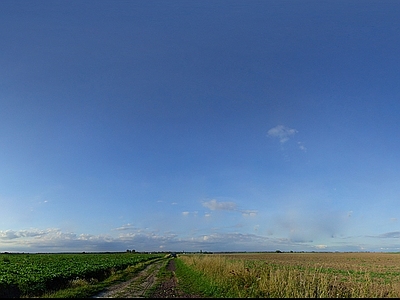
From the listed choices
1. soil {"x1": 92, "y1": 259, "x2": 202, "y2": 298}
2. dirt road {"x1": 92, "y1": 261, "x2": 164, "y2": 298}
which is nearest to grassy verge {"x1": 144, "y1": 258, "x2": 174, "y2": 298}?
soil {"x1": 92, "y1": 259, "x2": 202, "y2": 298}

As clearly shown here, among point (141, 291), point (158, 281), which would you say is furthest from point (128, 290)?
point (158, 281)

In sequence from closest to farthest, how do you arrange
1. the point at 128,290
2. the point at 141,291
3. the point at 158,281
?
1. the point at 141,291
2. the point at 128,290
3. the point at 158,281

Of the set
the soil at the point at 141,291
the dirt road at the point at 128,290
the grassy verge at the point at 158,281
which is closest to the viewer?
the soil at the point at 141,291

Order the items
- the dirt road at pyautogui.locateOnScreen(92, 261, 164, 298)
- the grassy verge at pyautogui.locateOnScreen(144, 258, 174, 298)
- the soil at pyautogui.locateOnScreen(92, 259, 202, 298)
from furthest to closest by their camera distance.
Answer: the grassy verge at pyautogui.locateOnScreen(144, 258, 174, 298) < the dirt road at pyautogui.locateOnScreen(92, 261, 164, 298) < the soil at pyautogui.locateOnScreen(92, 259, 202, 298)

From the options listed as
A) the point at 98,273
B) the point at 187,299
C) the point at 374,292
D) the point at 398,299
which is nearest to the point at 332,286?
the point at 374,292

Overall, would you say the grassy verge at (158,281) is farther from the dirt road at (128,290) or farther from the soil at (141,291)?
Answer: the dirt road at (128,290)

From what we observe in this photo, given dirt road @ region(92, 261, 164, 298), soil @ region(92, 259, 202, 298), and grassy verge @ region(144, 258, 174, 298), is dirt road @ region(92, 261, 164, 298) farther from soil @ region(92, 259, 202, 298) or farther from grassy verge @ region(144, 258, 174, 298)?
grassy verge @ region(144, 258, 174, 298)

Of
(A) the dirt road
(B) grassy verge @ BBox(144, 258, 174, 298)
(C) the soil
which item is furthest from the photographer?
(B) grassy verge @ BBox(144, 258, 174, 298)

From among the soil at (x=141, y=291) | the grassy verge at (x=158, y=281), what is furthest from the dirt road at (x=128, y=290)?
the grassy verge at (x=158, y=281)

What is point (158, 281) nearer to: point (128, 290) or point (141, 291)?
point (128, 290)

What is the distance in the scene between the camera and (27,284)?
19.8m

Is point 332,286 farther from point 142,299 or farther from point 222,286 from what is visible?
point 142,299

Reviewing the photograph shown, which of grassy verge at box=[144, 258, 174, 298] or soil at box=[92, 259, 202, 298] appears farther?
grassy verge at box=[144, 258, 174, 298]

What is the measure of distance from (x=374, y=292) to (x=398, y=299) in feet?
5.32
